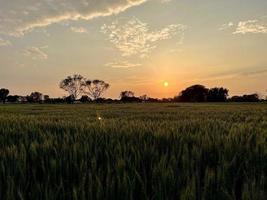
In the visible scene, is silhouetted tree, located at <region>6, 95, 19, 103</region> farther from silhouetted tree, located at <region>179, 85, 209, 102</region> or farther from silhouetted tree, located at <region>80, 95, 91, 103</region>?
silhouetted tree, located at <region>179, 85, 209, 102</region>

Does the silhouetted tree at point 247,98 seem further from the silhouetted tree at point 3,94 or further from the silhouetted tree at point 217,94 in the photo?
the silhouetted tree at point 3,94

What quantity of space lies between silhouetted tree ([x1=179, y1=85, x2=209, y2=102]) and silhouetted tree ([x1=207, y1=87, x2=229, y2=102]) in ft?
15.4

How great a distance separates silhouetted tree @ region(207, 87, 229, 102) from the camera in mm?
135000

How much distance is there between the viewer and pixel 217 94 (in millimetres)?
136875

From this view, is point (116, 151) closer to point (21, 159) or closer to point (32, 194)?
point (21, 159)

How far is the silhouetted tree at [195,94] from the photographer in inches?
5733

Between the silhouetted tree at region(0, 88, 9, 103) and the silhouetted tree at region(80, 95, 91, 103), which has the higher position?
the silhouetted tree at region(0, 88, 9, 103)

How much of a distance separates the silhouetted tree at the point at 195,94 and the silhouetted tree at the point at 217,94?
15.4 ft

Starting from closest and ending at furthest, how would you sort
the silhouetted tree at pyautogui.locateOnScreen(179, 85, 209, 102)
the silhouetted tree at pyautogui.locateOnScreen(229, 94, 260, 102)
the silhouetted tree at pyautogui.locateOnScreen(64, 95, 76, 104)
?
the silhouetted tree at pyautogui.locateOnScreen(229, 94, 260, 102), the silhouetted tree at pyautogui.locateOnScreen(179, 85, 209, 102), the silhouetted tree at pyautogui.locateOnScreen(64, 95, 76, 104)

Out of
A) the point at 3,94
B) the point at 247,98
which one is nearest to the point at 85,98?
the point at 3,94

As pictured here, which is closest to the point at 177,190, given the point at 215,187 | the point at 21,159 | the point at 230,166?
the point at 215,187

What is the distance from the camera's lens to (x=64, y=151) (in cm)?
282

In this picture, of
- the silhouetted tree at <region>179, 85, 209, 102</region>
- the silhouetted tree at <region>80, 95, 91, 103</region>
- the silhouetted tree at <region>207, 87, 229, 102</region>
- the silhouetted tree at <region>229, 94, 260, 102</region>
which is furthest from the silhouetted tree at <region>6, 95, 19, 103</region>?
the silhouetted tree at <region>229, 94, 260, 102</region>

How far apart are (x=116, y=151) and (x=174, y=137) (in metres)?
1.20
